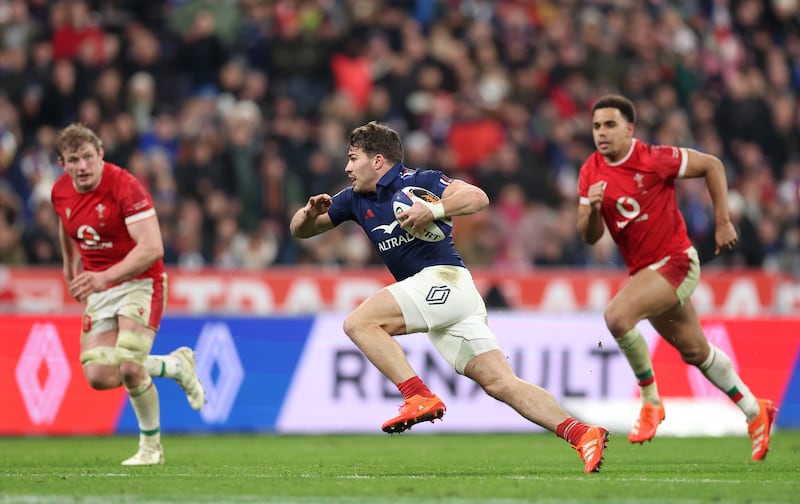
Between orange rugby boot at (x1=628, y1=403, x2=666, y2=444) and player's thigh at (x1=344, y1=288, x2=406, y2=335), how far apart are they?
8.69ft

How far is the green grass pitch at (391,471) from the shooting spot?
7828 mm

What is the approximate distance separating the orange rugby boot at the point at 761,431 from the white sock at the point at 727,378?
8 centimetres

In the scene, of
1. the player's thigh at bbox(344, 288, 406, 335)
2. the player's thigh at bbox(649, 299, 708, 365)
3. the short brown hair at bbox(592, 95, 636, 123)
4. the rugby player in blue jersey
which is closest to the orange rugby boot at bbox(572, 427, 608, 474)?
the rugby player in blue jersey

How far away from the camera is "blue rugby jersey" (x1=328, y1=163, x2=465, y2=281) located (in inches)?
361

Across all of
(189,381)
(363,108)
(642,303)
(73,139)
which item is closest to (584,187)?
(642,303)

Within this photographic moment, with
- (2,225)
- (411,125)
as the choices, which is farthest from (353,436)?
(411,125)

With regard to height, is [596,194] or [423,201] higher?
[423,201]

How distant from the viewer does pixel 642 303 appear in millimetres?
10461

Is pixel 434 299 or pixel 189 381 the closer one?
pixel 434 299

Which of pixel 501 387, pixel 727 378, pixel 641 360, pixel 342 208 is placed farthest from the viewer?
pixel 641 360

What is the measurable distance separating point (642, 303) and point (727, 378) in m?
0.98

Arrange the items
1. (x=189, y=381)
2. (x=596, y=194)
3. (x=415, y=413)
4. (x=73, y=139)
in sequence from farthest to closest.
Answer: (x=189, y=381), (x=73, y=139), (x=596, y=194), (x=415, y=413)

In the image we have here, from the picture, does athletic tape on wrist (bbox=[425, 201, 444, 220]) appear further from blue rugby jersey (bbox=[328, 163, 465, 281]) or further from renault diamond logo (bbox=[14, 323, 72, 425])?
renault diamond logo (bbox=[14, 323, 72, 425])

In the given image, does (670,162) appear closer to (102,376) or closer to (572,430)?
(572,430)
